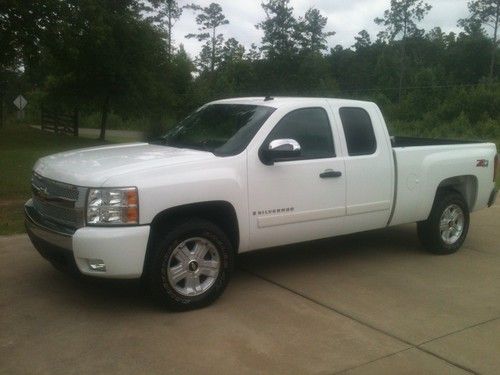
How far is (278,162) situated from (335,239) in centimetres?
265

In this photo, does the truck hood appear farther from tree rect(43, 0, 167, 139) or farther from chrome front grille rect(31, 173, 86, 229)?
tree rect(43, 0, 167, 139)

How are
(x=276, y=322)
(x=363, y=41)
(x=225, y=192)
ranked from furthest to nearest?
1. (x=363, y=41)
2. (x=225, y=192)
3. (x=276, y=322)

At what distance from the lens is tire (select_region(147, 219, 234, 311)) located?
16.1 feet

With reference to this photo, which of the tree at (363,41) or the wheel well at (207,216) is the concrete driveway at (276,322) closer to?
the wheel well at (207,216)

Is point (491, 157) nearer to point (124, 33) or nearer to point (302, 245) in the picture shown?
point (302, 245)

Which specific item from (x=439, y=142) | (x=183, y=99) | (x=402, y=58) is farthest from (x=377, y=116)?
(x=402, y=58)

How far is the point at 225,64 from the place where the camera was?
70688 millimetres

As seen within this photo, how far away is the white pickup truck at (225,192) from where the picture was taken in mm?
4727

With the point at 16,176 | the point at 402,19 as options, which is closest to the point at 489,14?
the point at 402,19

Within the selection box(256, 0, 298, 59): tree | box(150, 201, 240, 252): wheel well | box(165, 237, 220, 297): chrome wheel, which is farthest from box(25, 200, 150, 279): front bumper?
box(256, 0, 298, 59): tree

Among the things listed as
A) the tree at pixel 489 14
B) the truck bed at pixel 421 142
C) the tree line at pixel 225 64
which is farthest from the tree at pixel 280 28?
the truck bed at pixel 421 142

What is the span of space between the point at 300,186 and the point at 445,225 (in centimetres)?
247

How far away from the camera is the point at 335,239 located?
26.0 ft

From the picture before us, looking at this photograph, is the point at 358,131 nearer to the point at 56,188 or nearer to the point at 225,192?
the point at 225,192
